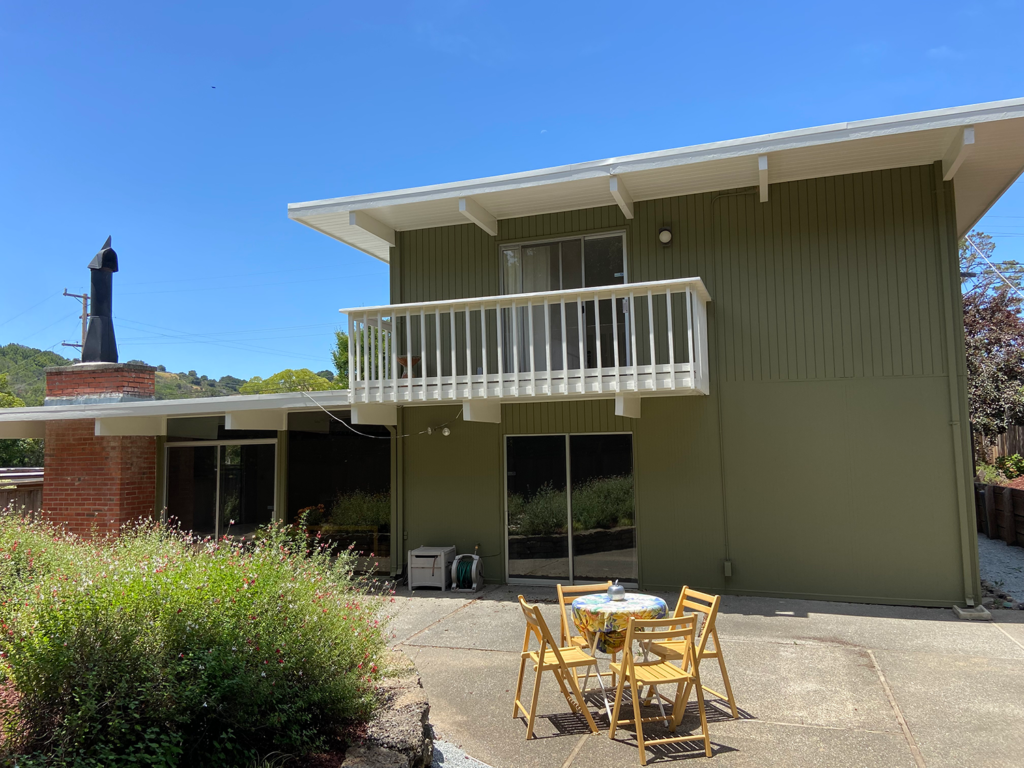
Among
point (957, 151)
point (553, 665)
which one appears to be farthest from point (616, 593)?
point (957, 151)

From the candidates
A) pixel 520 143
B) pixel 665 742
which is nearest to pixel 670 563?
pixel 665 742

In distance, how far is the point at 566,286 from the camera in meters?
9.86

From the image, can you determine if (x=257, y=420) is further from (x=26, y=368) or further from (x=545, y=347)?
(x=26, y=368)

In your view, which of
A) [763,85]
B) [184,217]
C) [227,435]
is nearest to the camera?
[227,435]

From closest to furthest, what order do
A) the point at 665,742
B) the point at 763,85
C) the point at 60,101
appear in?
the point at 665,742 < the point at 763,85 < the point at 60,101

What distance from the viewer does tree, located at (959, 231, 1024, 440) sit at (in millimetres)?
17203

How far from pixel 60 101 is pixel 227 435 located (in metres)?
22.3

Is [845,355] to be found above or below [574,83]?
below

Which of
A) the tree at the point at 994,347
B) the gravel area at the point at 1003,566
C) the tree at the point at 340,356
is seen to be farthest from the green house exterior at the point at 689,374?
the tree at the point at 340,356

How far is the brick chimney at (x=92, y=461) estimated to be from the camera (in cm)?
1109

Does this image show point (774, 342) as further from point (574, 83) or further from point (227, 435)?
point (574, 83)

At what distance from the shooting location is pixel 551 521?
9.59 meters

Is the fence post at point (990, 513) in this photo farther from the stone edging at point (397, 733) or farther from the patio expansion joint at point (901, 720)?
the stone edging at point (397, 733)

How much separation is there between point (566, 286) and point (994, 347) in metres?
15.2
